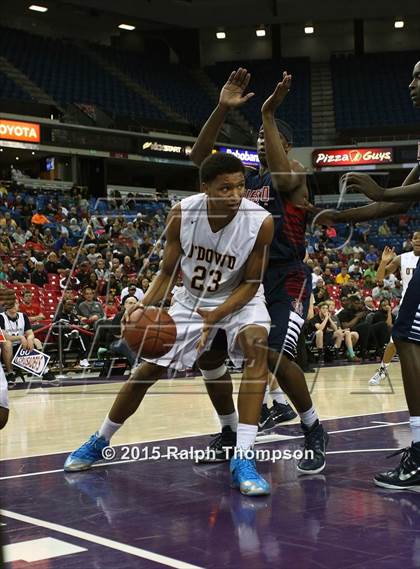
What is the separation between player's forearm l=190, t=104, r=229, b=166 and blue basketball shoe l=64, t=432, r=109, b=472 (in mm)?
1667

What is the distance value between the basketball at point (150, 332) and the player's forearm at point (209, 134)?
38.2 inches

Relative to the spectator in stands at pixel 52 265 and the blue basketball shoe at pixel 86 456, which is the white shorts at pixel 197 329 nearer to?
the blue basketball shoe at pixel 86 456

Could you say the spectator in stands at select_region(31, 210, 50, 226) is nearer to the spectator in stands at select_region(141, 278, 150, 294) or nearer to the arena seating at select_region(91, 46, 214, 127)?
the spectator in stands at select_region(141, 278, 150, 294)

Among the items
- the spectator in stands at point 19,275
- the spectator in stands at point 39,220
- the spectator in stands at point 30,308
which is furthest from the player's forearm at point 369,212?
the spectator in stands at point 39,220

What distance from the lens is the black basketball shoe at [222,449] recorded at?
4.49 m

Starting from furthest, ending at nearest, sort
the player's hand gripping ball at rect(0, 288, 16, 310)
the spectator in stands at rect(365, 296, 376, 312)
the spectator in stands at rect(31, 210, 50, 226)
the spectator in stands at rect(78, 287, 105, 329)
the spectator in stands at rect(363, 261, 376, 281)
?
the spectator in stands at rect(363, 261, 376, 281) → the spectator in stands at rect(31, 210, 50, 226) → the spectator in stands at rect(365, 296, 376, 312) → the spectator in stands at rect(78, 287, 105, 329) → the player's hand gripping ball at rect(0, 288, 16, 310)

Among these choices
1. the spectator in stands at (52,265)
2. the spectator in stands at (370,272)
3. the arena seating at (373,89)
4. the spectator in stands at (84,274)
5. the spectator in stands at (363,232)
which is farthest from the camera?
the arena seating at (373,89)

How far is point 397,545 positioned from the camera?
9.15 feet

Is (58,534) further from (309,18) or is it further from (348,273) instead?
(309,18)

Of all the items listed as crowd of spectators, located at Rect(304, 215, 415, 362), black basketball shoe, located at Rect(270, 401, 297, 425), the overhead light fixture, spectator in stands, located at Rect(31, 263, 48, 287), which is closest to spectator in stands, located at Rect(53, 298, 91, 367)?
spectator in stands, located at Rect(31, 263, 48, 287)

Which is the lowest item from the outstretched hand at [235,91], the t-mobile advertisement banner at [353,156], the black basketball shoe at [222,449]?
the black basketball shoe at [222,449]

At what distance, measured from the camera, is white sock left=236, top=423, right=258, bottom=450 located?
381 cm

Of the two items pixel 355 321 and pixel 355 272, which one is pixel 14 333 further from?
pixel 355 272

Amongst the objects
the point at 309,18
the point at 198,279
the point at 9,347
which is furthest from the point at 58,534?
the point at 309,18
